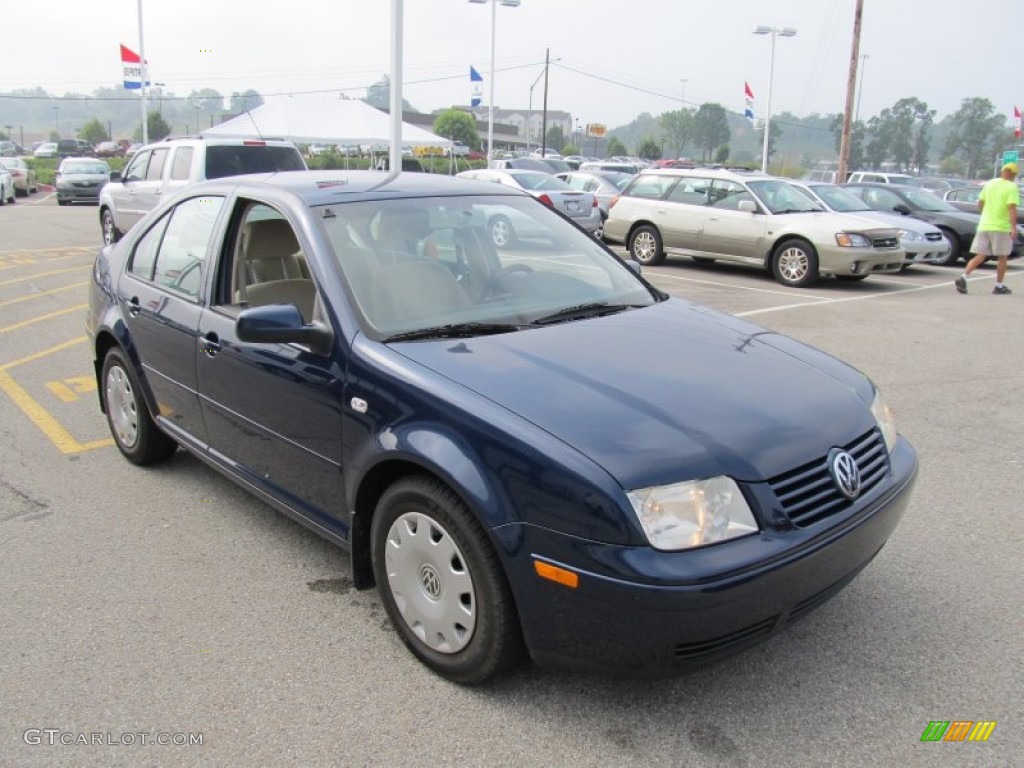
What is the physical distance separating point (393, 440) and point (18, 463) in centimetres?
316

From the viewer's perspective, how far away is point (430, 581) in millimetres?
2799

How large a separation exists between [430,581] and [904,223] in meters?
13.5

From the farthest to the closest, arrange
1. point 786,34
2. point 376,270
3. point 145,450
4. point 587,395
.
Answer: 1. point 786,34
2. point 145,450
3. point 376,270
4. point 587,395

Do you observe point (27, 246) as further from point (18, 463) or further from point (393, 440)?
point (393, 440)

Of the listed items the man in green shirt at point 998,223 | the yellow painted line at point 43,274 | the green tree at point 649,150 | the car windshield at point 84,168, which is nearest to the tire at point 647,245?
the man in green shirt at point 998,223

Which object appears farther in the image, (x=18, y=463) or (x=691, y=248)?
(x=691, y=248)

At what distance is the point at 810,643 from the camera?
3.04 metres

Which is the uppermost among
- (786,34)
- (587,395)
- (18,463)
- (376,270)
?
(786,34)

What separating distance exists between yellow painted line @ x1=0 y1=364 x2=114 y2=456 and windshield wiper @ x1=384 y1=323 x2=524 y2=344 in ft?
9.69

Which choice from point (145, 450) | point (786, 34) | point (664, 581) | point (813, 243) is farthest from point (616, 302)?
point (786, 34)

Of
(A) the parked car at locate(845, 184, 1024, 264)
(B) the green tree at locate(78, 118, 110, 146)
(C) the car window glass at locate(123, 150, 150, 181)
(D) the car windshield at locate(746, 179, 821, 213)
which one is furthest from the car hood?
(B) the green tree at locate(78, 118, 110, 146)

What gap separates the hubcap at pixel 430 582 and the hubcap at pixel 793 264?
1066 centimetres

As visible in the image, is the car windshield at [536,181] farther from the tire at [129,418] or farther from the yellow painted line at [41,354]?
the tire at [129,418]

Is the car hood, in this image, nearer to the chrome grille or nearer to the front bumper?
the chrome grille
